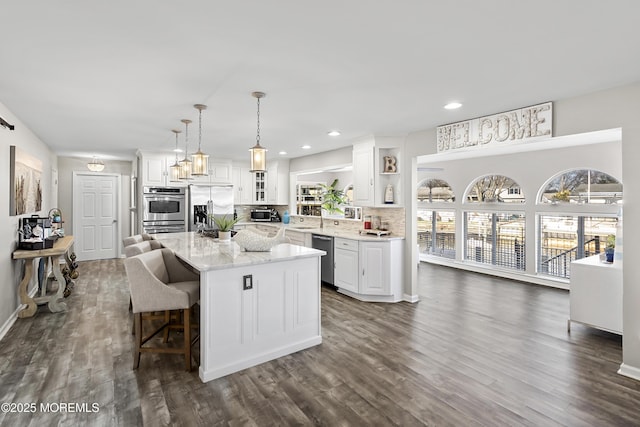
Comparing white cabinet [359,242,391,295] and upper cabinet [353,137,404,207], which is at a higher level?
upper cabinet [353,137,404,207]

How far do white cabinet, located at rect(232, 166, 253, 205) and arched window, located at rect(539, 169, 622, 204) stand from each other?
18.5 feet

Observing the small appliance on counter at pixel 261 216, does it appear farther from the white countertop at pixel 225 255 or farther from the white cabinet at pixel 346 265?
the white countertop at pixel 225 255

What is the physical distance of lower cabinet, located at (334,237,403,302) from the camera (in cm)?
452

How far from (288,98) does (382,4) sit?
1.55 meters

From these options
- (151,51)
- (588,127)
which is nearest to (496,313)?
(588,127)

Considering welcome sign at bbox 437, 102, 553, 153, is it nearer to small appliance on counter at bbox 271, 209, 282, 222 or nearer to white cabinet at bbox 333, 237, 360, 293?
white cabinet at bbox 333, 237, 360, 293

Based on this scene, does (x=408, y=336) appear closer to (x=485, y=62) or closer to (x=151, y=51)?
(x=485, y=62)

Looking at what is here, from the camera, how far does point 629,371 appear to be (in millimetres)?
2625

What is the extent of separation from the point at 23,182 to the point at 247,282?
326 cm

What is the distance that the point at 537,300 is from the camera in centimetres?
471

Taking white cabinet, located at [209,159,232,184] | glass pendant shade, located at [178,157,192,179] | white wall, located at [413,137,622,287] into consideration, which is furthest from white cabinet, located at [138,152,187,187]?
white wall, located at [413,137,622,287]

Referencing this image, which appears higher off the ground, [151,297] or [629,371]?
[151,297]

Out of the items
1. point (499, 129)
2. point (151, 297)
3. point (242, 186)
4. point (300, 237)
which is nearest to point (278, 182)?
point (242, 186)

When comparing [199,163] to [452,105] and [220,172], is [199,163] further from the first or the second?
[220,172]
